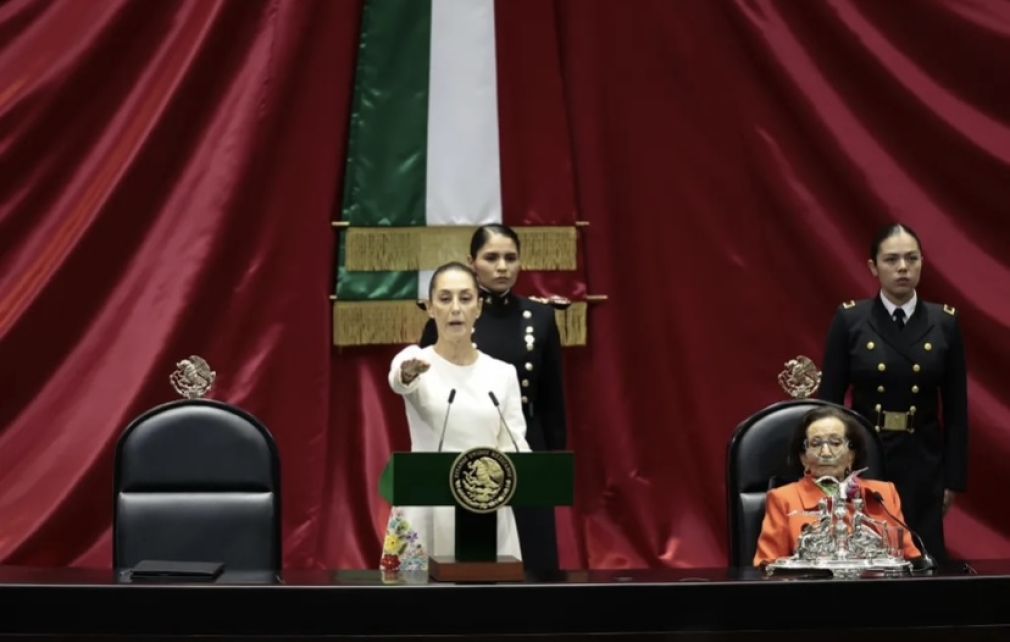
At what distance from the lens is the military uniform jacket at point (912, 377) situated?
171 inches

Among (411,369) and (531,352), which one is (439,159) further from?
(411,369)

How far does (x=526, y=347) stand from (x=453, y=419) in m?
0.83

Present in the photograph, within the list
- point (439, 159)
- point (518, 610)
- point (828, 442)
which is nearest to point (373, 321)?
point (439, 159)

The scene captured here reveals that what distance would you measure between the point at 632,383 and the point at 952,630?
3.04 m

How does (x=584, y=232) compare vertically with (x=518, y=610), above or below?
above

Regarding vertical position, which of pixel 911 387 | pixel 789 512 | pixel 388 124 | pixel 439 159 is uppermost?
pixel 388 124

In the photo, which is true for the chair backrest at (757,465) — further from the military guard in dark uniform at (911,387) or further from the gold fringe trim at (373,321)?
the gold fringe trim at (373,321)

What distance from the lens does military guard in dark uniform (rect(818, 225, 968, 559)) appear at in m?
4.33

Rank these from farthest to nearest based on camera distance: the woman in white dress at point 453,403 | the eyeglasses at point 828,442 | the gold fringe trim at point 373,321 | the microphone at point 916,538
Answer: the gold fringe trim at point 373,321, the woman in white dress at point 453,403, the eyeglasses at point 828,442, the microphone at point 916,538

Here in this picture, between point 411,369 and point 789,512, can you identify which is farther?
point 411,369

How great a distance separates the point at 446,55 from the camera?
5.42m

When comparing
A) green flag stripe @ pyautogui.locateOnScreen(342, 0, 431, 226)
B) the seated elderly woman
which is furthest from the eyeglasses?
green flag stripe @ pyautogui.locateOnScreen(342, 0, 431, 226)

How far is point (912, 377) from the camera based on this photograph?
434 cm

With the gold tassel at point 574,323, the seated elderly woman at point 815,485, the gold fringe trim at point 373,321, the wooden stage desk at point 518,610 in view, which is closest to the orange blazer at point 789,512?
the seated elderly woman at point 815,485
